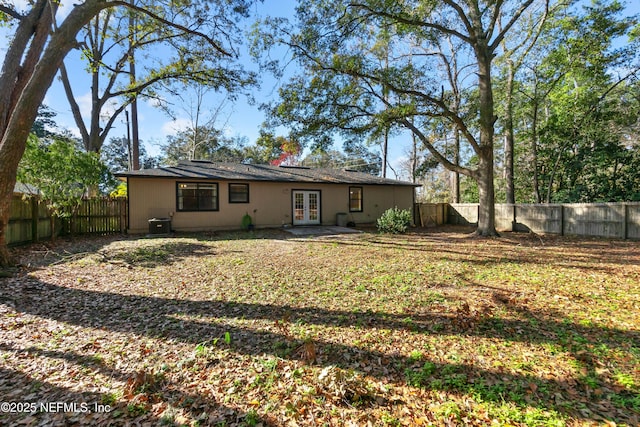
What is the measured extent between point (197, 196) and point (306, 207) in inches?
206

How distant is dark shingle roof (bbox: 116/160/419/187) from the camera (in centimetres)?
1184

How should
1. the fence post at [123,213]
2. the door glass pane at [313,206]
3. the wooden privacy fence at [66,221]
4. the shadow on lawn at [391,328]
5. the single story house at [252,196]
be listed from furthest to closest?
the door glass pane at [313,206] → the single story house at [252,196] → the fence post at [123,213] → the wooden privacy fence at [66,221] → the shadow on lawn at [391,328]

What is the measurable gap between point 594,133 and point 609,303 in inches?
619

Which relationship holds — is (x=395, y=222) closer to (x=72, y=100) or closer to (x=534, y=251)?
(x=534, y=251)

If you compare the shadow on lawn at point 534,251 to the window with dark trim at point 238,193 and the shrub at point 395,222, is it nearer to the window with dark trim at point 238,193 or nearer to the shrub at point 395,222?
the shrub at point 395,222

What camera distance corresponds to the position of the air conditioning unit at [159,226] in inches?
429

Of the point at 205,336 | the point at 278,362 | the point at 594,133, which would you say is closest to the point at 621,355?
the point at 278,362

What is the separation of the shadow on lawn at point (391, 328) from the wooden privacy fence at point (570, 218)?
10042mm

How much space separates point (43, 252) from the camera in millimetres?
7426

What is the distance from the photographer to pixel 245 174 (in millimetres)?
13555

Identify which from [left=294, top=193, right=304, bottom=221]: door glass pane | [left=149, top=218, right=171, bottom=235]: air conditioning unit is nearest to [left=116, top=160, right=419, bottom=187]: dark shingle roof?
[left=294, top=193, right=304, bottom=221]: door glass pane

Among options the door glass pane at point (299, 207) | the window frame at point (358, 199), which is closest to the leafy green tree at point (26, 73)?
the door glass pane at point (299, 207)

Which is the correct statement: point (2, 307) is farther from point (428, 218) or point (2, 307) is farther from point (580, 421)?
point (428, 218)

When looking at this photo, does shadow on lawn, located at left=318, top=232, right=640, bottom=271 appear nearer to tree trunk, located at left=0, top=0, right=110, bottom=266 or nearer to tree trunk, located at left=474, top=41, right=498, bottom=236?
tree trunk, located at left=474, top=41, right=498, bottom=236
